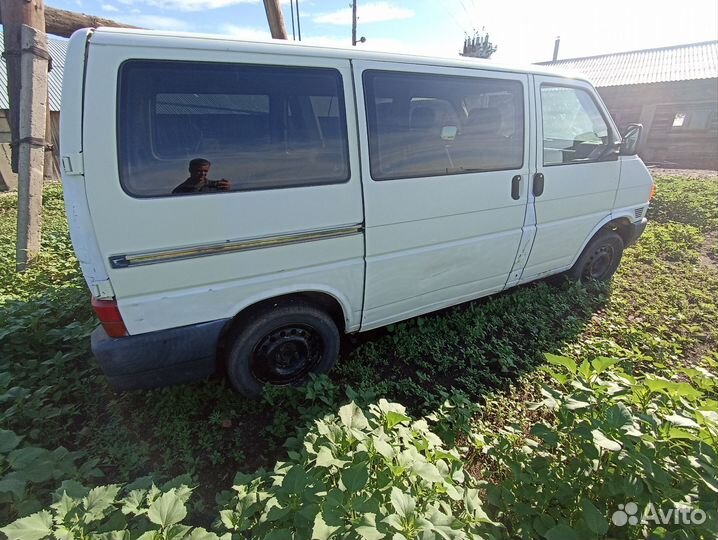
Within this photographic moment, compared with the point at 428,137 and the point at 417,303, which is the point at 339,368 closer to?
the point at 417,303

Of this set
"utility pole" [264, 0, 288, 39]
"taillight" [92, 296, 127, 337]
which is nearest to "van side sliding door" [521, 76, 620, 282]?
"taillight" [92, 296, 127, 337]

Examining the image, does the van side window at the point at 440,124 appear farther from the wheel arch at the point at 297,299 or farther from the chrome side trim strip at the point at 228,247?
the wheel arch at the point at 297,299

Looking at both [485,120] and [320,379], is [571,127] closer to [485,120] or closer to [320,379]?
[485,120]

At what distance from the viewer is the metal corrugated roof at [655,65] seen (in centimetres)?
1686

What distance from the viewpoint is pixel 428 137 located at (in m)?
2.54

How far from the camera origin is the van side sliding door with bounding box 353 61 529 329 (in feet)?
7.71

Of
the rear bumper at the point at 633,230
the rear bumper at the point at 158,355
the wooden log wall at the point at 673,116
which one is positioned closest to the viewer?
the rear bumper at the point at 158,355

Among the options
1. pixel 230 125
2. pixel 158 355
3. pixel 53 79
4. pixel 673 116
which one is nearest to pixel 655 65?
pixel 673 116

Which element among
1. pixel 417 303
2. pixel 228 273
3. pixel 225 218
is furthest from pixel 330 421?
pixel 417 303

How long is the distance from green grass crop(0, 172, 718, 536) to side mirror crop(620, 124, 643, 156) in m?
1.44

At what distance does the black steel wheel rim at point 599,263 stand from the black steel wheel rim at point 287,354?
3241mm

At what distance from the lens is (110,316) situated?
1.90 meters

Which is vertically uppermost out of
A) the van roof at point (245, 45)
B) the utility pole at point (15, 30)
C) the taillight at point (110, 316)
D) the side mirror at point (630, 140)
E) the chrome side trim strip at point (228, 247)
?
the utility pole at point (15, 30)

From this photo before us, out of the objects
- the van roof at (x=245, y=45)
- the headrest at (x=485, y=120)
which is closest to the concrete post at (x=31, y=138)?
the van roof at (x=245, y=45)
